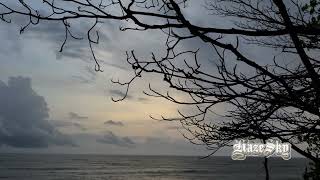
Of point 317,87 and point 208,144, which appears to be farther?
point 208,144

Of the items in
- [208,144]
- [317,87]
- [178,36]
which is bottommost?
[208,144]

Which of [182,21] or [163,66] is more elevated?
[182,21]

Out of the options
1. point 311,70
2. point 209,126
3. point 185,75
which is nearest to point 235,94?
point 185,75

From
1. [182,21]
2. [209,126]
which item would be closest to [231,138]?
[209,126]

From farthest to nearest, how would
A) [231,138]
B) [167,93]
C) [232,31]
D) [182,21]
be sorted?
[231,138] < [167,93] < [232,31] < [182,21]

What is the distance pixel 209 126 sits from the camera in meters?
3.85

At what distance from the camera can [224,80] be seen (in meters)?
2.79

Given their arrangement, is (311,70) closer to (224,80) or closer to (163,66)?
(224,80)

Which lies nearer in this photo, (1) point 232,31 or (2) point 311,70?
(2) point 311,70

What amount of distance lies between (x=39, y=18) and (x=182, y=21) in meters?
0.76

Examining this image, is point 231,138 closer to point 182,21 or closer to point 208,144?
point 208,144

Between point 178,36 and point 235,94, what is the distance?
0.49 meters

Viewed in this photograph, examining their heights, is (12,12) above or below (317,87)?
above

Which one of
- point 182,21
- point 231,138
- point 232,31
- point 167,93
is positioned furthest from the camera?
point 231,138
